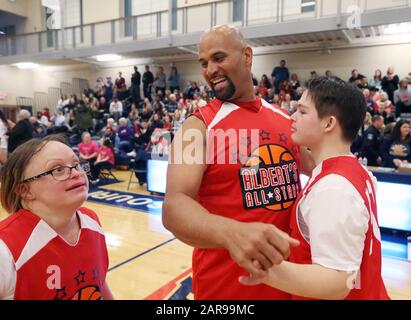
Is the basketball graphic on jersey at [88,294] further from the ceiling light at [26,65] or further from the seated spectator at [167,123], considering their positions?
the ceiling light at [26,65]

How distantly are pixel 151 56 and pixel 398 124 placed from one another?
1171cm

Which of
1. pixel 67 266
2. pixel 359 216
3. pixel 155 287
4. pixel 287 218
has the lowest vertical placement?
pixel 155 287

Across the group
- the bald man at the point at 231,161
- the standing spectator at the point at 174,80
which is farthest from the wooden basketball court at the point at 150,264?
the standing spectator at the point at 174,80

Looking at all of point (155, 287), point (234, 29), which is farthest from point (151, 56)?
point (234, 29)

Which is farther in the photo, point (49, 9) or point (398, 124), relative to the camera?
point (49, 9)

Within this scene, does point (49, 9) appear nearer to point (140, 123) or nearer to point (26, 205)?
point (140, 123)

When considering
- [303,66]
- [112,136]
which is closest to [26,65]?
[112,136]

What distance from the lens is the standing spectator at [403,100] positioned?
8742 mm

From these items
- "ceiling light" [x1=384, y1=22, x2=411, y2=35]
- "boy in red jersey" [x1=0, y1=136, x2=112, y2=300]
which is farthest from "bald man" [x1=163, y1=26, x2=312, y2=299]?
"ceiling light" [x1=384, y1=22, x2=411, y2=35]

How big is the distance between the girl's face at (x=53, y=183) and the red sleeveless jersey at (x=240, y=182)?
47cm

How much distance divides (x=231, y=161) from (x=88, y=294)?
2.43ft

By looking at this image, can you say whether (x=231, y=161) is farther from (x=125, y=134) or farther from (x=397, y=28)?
(x=397, y=28)

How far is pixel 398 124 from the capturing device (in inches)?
231

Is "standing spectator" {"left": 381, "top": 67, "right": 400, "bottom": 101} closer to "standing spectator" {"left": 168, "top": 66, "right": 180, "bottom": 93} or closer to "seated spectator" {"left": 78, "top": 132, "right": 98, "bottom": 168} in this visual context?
"standing spectator" {"left": 168, "top": 66, "right": 180, "bottom": 93}
